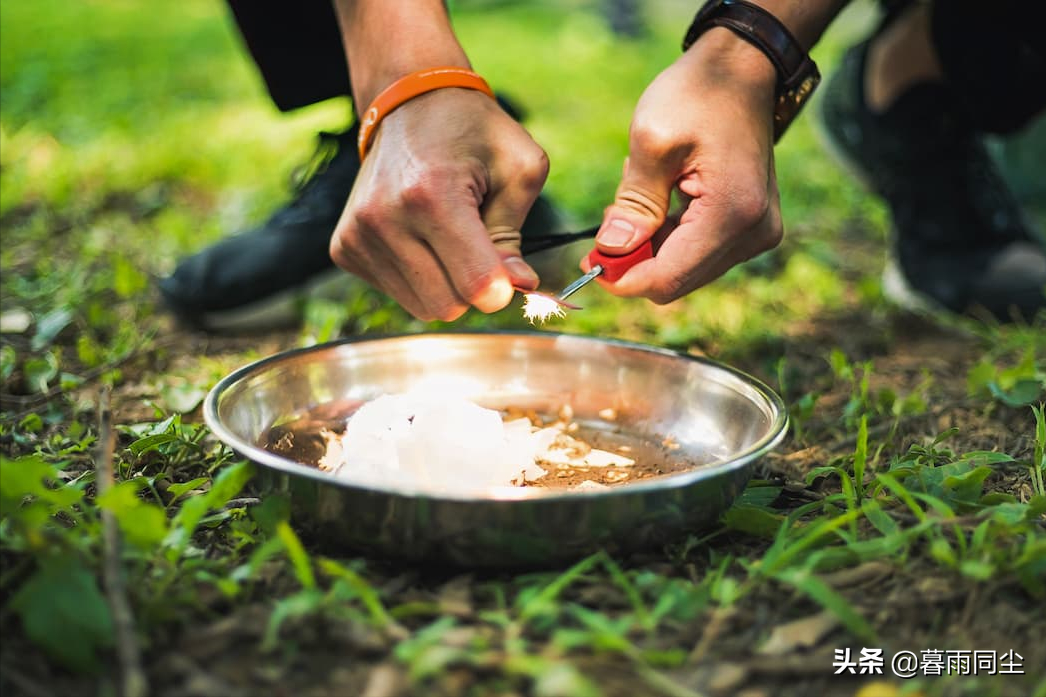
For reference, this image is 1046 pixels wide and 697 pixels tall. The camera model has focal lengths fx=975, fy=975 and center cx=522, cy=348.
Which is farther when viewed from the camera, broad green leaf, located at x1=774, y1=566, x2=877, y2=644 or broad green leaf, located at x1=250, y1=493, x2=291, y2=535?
broad green leaf, located at x1=250, y1=493, x2=291, y2=535

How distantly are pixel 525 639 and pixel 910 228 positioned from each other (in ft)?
7.97

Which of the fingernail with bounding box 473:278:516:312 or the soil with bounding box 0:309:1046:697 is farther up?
the fingernail with bounding box 473:278:516:312

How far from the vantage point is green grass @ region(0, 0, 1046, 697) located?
1.19m

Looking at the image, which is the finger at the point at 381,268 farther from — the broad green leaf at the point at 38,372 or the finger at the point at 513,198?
the broad green leaf at the point at 38,372

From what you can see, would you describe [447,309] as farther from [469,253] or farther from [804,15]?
[804,15]

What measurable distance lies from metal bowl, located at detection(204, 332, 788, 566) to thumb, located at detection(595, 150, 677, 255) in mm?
307

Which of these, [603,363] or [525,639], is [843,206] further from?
[525,639]

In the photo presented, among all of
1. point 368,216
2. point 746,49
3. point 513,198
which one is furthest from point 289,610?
point 746,49

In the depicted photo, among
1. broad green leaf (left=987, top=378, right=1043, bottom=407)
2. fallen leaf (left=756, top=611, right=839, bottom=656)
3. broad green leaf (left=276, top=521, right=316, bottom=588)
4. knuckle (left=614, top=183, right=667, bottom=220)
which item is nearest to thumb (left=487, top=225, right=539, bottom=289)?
knuckle (left=614, top=183, right=667, bottom=220)

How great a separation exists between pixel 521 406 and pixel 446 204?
1.85 feet

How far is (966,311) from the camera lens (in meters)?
2.98

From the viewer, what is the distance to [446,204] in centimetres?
163

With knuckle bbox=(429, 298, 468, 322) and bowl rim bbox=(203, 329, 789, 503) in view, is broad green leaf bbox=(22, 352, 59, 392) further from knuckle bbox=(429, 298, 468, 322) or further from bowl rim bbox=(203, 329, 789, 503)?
knuckle bbox=(429, 298, 468, 322)

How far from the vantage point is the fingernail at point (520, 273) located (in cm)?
170
